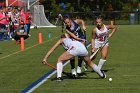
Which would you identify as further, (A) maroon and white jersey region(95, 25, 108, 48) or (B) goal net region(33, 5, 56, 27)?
(B) goal net region(33, 5, 56, 27)

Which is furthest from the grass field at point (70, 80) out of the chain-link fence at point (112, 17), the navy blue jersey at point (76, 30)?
the chain-link fence at point (112, 17)

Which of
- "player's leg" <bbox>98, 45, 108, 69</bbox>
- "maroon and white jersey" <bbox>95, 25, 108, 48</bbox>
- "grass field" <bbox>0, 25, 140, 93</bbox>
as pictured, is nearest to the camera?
"grass field" <bbox>0, 25, 140, 93</bbox>

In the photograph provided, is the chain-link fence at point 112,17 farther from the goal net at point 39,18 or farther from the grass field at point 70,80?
the grass field at point 70,80

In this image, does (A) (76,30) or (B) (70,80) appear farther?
(A) (76,30)

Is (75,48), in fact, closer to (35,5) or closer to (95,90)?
(95,90)

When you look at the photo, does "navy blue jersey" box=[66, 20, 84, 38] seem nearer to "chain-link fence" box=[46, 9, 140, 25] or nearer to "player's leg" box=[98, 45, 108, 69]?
"player's leg" box=[98, 45, 108, 69]

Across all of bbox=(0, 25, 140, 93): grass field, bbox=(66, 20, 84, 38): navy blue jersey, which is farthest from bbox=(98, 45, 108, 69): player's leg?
bbox=(66, 20, 84, 38): navy blue jersey

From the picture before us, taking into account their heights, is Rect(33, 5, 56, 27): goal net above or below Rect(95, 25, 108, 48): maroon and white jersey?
below

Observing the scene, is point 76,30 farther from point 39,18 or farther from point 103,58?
point 39,18

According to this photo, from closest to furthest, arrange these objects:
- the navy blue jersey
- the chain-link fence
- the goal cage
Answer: the navy blue jersey < the goal cage < the chain-link fence

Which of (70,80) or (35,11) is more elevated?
(70,80)

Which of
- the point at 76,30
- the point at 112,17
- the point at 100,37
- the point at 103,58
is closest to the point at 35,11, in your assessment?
the point at 112,17

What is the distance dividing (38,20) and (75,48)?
137 ft

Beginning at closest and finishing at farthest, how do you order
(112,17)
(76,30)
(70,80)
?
(70,80) < (76,30) < (112,17)
